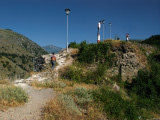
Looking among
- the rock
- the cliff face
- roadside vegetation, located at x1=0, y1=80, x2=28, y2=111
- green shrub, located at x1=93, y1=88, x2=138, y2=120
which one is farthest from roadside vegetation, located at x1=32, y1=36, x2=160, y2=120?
the rock

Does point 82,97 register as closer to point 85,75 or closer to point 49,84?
point 49,84

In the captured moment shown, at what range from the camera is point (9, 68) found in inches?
3280

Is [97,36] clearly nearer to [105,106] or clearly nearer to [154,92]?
[154,92]

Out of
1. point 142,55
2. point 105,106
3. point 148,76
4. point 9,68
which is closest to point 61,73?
point 105,106

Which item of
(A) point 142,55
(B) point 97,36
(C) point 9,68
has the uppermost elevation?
(B) point 97,36

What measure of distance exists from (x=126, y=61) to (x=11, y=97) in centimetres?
1036

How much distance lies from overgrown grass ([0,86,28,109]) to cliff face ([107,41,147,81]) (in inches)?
317

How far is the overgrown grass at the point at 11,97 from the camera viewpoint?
5698 millimetres

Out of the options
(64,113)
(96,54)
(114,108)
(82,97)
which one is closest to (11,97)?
(64,113)

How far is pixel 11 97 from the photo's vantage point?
6.02m

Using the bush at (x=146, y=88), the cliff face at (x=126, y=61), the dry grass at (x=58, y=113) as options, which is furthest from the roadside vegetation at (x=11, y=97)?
the bush at (x=146, y=88)

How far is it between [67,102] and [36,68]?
9.72 metres

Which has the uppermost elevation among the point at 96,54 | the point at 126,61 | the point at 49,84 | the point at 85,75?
the point at 96,54

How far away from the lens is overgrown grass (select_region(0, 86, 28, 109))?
5.70 metres
